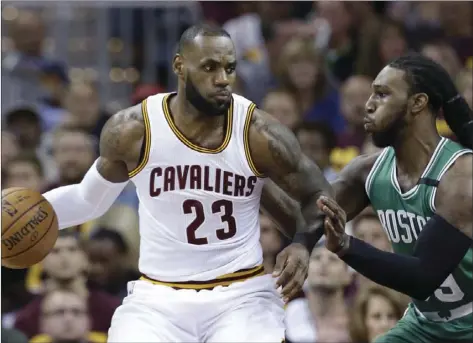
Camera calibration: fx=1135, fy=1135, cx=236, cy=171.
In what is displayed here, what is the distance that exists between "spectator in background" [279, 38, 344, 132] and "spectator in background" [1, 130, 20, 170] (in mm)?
2446

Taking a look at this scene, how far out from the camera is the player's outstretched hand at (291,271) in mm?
5348

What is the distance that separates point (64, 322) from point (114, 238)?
3.19 feet

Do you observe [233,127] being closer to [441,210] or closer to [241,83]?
[441,210]

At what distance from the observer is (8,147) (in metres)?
10.0

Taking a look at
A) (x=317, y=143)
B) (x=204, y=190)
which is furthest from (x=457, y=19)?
(x=204, y=190)

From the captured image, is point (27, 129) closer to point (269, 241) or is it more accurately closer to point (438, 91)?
point (269, 241)

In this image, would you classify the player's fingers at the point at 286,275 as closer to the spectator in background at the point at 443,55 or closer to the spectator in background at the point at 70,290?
the spectator in background at the point at 70,290

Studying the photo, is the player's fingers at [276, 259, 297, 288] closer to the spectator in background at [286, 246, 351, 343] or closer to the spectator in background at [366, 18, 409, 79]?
the spectator in background at [286, 246, 351, 343]

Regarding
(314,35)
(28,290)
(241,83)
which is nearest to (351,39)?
(314,35)

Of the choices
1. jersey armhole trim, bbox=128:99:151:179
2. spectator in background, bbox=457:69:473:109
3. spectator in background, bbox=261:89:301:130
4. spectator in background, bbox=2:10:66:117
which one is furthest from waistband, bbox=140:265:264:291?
spectator in background, bbox=2:10:66:117

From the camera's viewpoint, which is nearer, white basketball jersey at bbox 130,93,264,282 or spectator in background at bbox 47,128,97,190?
white basketball jersey at bbox 130,93,264,282

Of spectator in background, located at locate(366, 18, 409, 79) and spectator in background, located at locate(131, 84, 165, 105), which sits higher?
spectator in background, located at locate(366, 18, 409, 79)

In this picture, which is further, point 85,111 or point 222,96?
point 85,111

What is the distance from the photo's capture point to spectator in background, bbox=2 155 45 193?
944 centimetres
